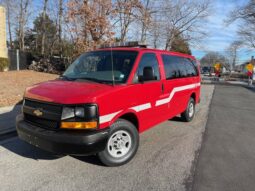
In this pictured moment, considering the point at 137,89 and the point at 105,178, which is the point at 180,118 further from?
the point at 105,178

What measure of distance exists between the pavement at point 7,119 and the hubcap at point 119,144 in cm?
291

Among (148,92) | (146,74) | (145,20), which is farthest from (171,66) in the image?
(145,20)

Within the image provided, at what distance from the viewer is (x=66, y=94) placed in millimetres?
3494

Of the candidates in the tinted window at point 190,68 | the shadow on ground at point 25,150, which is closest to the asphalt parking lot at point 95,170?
the shadow on ground at point 25,150

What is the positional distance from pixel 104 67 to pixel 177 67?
225 cm

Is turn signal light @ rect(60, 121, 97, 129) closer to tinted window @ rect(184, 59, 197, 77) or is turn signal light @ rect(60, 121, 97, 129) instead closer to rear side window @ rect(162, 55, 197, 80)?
rear side window @ rect(162, 55, 197, 80)

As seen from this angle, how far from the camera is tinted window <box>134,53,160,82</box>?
14.5ft

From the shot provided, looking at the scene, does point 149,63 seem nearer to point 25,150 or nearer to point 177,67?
point 177,67

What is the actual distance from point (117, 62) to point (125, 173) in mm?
2057

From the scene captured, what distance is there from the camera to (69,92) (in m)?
3.56

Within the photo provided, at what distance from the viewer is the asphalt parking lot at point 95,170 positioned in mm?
3336

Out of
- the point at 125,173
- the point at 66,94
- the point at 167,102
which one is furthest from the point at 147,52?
the point at 125,173

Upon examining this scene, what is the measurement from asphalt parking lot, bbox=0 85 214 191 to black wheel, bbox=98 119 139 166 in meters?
0.13

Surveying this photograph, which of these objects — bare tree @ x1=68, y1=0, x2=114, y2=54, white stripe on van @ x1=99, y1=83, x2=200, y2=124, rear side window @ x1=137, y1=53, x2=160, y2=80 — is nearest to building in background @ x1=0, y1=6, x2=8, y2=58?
bare tree @ x1=68, y1=0, x2=114, y2=54
